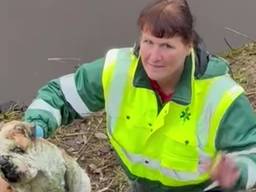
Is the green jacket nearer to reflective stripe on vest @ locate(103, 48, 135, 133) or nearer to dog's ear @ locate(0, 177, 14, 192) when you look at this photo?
reflective stripe on vest @ locate(103, 48, 135, 133)

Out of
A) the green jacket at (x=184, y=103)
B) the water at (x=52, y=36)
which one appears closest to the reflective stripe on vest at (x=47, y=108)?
the green jacket at (x=184, y=103)

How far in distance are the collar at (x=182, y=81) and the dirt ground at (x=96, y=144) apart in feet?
3.61

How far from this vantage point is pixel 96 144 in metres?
4.30

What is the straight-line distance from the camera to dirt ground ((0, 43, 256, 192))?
3996mm

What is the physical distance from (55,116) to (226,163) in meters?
0.67

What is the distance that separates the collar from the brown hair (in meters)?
0.10

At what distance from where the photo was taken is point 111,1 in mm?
5254

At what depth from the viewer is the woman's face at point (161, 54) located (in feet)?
9.04

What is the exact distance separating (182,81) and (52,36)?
2.37 meters

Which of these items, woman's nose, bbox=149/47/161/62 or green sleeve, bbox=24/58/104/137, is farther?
green sleeve, bbox=24/58/104/137

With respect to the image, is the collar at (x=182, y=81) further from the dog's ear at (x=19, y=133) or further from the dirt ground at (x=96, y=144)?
the dirt ground at (x=96, y=144)

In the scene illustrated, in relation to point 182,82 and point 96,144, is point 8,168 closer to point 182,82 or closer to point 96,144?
point 182,82

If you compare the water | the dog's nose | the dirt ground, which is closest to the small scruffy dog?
the dog's nose

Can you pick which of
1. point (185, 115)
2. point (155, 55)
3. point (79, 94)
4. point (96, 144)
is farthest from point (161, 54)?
point (96, 144)
